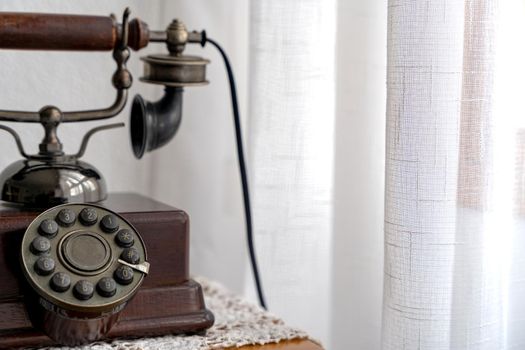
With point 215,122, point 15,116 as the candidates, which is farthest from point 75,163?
point 215,122

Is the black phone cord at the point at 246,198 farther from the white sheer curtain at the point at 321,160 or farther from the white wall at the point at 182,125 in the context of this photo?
the white wall at the point at 182,125

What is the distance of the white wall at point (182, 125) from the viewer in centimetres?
107

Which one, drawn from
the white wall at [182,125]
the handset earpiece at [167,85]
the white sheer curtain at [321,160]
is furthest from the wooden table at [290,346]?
the white wall at [182,125]

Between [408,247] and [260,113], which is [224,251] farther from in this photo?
[408,247]

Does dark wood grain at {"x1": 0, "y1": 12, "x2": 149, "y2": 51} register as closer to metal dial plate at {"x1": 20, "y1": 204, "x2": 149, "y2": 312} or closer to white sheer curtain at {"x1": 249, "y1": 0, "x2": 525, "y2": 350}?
metal dial plate at {"x1": 20, "y1": 204, "x2": 149, "y2": 312}

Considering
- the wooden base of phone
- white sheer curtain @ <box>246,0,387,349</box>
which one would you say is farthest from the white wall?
the wooden base of phone

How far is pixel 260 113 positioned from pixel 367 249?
0.24 meters

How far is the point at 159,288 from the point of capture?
0.82 metres

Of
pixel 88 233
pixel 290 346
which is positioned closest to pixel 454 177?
pixel 290 346

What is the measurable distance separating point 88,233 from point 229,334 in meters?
0.20

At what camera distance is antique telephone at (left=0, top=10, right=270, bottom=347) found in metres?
0.73

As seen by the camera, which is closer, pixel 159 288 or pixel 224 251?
pixel 159 288

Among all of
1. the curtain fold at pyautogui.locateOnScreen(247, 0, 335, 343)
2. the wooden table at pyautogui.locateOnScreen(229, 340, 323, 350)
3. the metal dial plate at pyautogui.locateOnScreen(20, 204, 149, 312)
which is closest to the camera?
the metal dial plate at pyautogui.locateOnScreen(20, 204, 149, 312)

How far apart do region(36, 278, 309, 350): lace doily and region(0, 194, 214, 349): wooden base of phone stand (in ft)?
0.04
